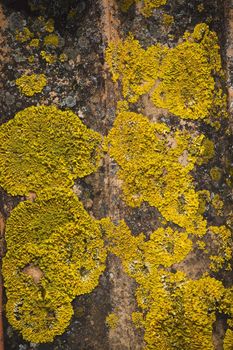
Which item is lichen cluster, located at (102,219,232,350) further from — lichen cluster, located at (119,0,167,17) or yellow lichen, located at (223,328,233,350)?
lichen cluster, located at (119,0,167,17)

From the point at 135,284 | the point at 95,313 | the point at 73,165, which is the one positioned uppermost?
the point at 73,165

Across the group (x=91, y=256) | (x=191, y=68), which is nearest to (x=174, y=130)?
(x=191, y=68)

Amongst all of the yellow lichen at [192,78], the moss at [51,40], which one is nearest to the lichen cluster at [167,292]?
the yellow lichen at [192,78]

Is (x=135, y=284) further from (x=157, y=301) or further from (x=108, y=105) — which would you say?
(x=108, y=105)

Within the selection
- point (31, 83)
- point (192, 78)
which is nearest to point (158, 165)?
point (192, 78)

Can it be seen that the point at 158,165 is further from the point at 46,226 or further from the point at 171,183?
the point at 46,226

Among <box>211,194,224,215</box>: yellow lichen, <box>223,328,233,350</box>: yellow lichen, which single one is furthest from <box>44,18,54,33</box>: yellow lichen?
<box>223,328,233,350</box>: yellow lichen
